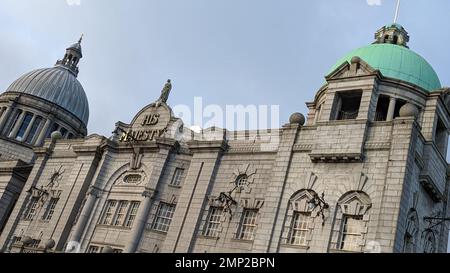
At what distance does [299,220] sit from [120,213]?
580 inches

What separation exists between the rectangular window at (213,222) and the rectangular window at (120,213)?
721cm

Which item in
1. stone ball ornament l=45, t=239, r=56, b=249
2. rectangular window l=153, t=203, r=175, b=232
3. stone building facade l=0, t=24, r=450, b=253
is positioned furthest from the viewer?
stone ball ornament l=45, t=239, r=56, b=249

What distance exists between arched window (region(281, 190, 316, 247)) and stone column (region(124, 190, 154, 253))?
11.1 meters

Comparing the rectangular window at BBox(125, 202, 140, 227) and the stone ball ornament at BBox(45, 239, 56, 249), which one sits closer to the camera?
the rectangular window at BBox(125, 202, 140, 227)

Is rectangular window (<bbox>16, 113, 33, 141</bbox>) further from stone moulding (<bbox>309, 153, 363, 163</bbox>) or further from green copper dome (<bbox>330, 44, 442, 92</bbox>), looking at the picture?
stone moulding (<bbox>309, 153, 363, 163</bbox>)

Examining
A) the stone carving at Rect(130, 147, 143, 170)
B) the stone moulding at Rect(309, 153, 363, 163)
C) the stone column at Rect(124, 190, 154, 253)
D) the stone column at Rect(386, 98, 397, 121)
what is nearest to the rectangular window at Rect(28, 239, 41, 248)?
the stone column at Rect(124, 190, 154, 253)

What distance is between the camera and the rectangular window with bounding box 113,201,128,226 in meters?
37.5

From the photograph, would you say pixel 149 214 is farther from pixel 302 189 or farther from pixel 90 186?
pixel 302 189

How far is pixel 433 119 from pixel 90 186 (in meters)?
25.1

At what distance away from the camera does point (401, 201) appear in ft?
86.4

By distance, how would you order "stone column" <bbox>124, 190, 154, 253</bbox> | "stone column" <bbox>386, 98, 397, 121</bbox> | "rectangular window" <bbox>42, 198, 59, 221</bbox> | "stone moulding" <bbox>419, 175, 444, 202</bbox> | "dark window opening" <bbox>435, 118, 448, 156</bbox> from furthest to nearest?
1. "rectangular window" <bbox>42, 198, 59, 221</bbox>
2. "stone column" <bbox>124, 190, 154, 253</bbox>
3. "dark window opening" <bbox>435, 118, 448, 156</bbox>
4. "stone column" <bbox>386, 98, 397, 121</bbox>
5. "stone moulding" <bbox>419, 175, 444, 202</bbox>

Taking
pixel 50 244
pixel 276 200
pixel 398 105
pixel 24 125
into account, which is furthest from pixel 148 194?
pixel 24 125

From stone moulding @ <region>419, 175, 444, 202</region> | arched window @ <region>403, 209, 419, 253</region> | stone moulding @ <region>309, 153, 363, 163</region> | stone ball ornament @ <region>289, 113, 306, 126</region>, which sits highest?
stone ball ornament @ <region>289, 113, 306, 126</region>
